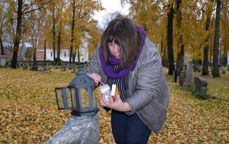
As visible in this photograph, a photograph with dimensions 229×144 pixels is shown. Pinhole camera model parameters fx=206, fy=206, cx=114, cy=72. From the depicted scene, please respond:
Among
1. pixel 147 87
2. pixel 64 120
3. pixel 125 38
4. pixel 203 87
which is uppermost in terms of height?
pixel 125 38

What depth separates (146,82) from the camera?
1.87m

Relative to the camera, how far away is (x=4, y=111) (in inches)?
239

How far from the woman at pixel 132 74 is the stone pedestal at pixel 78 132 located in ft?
0.77

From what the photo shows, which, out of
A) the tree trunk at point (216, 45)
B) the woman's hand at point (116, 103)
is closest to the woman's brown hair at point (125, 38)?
the woman's hand at point (116, 103)

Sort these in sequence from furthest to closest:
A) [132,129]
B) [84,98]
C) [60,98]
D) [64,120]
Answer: [64,120], [132,129], [60,98], [84,98]

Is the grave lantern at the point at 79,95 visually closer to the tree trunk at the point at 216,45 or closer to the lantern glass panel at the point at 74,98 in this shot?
the lantern glass panel at the point at 74,98

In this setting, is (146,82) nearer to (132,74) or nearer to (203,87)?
(132,74)

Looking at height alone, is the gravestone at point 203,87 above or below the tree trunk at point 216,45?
below

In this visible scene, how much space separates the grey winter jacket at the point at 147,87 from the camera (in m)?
1.85

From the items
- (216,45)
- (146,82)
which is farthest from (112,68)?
(216,45)

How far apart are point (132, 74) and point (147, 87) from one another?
8.2 inches

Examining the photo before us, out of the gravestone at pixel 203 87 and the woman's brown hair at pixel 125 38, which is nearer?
the woman's brown hair at pixel 125 38

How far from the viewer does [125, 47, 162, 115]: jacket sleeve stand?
1831 millimetres

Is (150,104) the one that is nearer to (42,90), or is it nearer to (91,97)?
(91,97)
